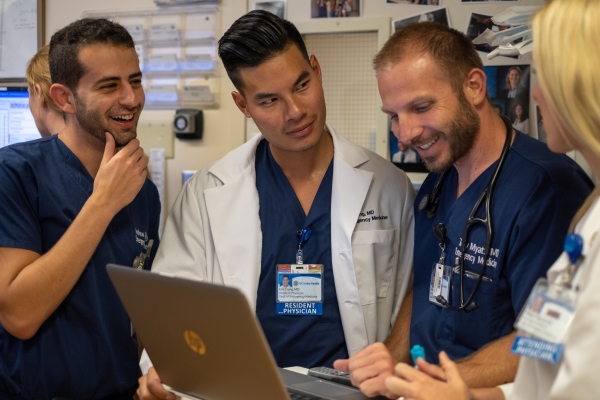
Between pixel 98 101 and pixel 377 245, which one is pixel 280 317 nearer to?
pixel 377 245

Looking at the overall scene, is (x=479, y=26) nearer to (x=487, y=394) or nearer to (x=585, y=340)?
(x=487, y=394)

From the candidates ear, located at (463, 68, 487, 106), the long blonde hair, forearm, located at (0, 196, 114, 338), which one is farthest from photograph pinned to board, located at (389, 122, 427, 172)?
the long blonde hair

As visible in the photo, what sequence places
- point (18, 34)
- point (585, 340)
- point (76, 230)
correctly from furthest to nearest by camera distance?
1. point (18, 34)
2. point (76, 230)
3. point (585, 340)

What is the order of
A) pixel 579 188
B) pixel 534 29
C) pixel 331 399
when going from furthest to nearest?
pixel 579 188 → pixel 331 399 → pixel 534 29

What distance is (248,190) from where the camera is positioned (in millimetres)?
1969

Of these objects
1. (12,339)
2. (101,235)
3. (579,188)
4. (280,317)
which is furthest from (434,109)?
(12,339)

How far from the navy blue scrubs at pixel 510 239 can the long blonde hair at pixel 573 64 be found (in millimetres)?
389

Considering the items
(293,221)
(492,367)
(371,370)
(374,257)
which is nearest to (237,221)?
(293,221)

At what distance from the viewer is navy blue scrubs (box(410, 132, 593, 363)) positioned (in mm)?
1399

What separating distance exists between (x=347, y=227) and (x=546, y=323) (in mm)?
922

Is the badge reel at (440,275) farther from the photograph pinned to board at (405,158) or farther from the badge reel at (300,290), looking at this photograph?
the photograph pinned to board at (405,158)

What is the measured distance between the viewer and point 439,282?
160 centimetres

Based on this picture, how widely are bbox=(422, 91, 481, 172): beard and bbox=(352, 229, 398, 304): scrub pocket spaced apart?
0.36m

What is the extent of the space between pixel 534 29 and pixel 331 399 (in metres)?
0.77
